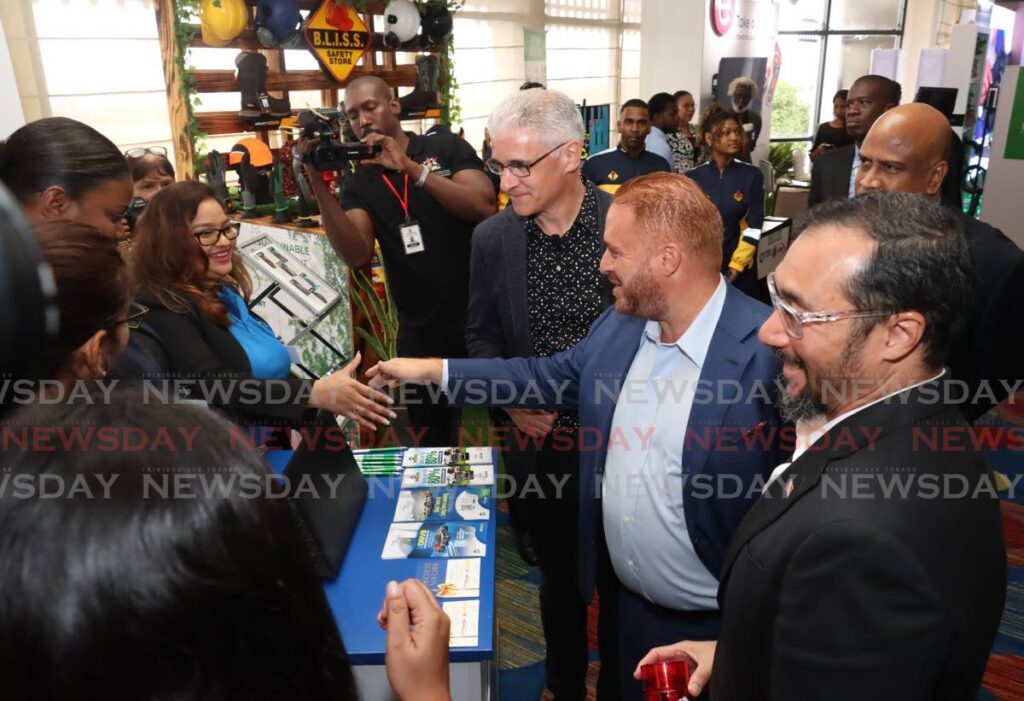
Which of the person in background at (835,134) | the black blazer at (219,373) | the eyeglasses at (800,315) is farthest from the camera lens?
the person in background at (835,134)

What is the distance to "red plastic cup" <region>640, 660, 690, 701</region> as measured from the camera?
1335mm

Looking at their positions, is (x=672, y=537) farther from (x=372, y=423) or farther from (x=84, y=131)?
(x=84, y=131)

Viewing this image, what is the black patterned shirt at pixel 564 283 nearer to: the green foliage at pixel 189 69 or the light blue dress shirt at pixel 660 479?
the light blue dress shirt at pixel 660 479

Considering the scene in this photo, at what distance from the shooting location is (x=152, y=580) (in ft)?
1.77

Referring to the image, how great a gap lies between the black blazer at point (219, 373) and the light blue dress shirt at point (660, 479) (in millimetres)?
1038

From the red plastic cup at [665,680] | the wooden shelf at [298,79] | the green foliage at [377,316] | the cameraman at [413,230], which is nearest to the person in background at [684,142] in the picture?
the wooden shelf at [298,79]

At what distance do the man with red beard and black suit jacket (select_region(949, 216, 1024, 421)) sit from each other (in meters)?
1.07

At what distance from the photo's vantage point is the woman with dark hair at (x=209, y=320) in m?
1.98

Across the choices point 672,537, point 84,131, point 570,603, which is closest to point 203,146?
point 84,131

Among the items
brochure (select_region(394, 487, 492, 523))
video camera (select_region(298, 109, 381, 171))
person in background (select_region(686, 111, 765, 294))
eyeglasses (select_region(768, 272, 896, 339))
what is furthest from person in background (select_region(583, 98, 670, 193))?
eyeglasses (select_region(768, 272, 896, 339))

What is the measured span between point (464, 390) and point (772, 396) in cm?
92

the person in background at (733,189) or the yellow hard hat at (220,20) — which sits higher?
the yellow hard hat at (220,20)

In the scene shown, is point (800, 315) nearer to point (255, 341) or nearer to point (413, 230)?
point (255, 341)

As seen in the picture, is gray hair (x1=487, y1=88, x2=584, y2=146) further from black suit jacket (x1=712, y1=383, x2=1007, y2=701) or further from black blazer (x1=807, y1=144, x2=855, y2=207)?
black blazer (x1=807, y1=144, x2=855, y2=207)
